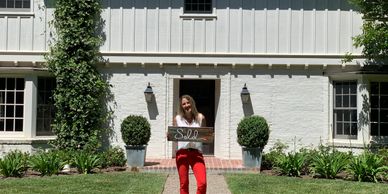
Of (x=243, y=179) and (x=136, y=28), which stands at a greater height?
(x=136, y=28)

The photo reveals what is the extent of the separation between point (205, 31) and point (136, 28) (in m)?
2.10

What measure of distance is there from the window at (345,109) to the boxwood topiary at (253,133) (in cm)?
305

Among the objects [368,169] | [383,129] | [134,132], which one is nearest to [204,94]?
[134,132]

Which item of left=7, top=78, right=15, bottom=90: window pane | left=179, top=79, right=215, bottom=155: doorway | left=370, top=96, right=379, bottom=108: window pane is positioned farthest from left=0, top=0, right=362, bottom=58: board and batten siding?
left=370, top=96, right=379, bottom=108: window pane

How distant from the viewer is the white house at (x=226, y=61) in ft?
53.1

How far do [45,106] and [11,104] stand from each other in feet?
3.25

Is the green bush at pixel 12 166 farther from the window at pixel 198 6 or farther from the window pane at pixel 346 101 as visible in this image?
the window pane at pixel 346 101

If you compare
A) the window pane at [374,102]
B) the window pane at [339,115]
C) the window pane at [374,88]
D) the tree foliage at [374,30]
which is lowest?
the window pane at [339,115]

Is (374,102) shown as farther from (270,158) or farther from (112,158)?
(112,158)

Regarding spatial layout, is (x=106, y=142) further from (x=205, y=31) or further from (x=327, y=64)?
(x=327, y=64)

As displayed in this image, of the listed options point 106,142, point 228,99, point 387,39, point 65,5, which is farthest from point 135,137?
point 387,39

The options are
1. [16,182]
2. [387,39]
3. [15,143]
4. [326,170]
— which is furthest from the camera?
[15,143]

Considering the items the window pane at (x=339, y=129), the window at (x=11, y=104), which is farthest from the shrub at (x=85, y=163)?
the window pane at (x=339, y=129)

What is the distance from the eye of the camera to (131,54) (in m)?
16.2
